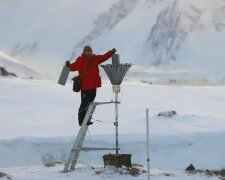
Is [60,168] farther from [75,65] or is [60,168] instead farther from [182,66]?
[182,66]

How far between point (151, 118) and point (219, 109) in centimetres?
581

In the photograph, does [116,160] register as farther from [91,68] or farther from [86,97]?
[91,68]

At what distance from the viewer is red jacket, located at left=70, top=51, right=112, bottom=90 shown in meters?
11.9

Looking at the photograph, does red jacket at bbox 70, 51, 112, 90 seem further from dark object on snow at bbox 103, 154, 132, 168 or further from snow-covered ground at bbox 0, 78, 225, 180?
snow-covered ground at bbox 0, 78, 225, 180

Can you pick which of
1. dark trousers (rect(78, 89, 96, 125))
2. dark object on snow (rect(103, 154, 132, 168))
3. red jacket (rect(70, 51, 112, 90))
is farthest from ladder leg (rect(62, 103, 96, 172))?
dark object on snow (rect(103, 154, 132, 168))

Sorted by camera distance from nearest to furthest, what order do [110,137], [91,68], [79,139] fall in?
[91,68]
[79,139]
[110,137]

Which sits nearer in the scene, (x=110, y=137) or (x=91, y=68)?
(x=91, y=68)

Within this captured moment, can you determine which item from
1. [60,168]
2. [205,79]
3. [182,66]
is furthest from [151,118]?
[182,66]

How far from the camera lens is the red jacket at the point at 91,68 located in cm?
1188

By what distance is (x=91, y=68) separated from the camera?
11.9 metres

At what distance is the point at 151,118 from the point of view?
941 inches

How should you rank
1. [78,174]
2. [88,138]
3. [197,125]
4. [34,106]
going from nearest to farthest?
Answer: [78,174] → [88,138] → [197,125] → [34,106]

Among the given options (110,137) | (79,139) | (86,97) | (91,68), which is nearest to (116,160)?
(79,139)

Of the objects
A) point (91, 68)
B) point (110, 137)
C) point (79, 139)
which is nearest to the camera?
point (91, 68)
